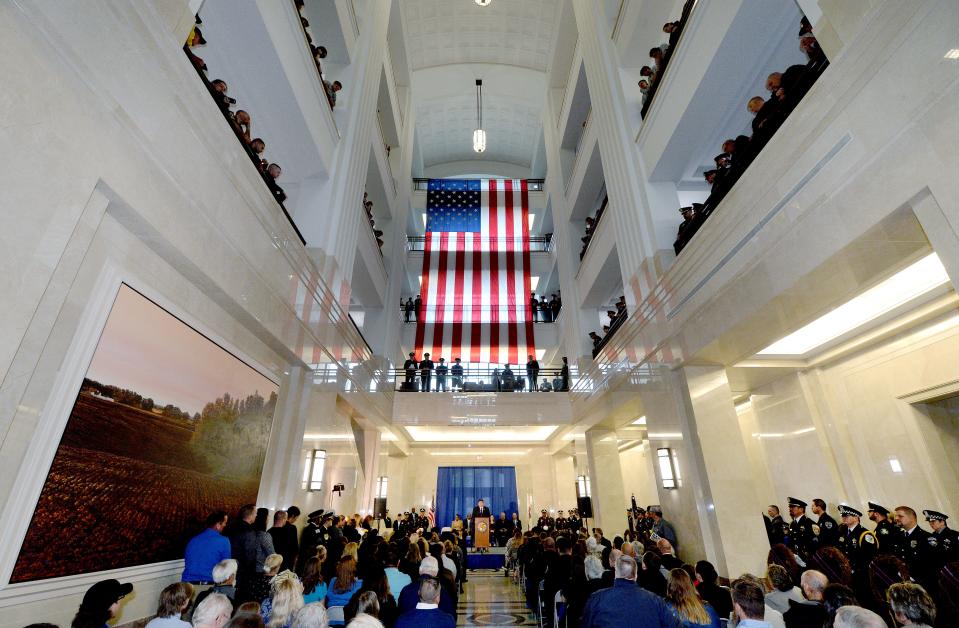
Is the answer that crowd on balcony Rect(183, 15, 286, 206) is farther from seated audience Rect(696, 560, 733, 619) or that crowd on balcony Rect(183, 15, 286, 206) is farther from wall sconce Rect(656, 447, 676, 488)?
wall sconce Rect(656, 447, 676, 488)

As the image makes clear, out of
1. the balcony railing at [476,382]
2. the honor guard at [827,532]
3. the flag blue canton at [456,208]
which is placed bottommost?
the honor guard at [827,532]

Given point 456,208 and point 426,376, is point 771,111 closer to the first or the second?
point 426,376

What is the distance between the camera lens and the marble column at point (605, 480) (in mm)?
12000

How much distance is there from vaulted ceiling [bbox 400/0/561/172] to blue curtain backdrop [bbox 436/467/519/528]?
50.0 feet

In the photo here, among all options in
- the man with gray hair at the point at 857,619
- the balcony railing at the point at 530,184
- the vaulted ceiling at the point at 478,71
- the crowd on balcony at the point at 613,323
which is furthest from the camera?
the balcony railing at the point at 530,184

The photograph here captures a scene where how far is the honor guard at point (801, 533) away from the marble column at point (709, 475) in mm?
962

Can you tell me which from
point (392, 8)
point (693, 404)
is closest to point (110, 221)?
point (693, 404)

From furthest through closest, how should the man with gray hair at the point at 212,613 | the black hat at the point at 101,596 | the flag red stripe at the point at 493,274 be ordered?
the flag red stripe at the point at 493,274
the black hat at the point at 101,596
the man with gray hair at the point at 212,613

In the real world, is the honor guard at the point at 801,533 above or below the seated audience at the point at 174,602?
above

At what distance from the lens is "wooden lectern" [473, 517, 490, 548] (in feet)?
52.4

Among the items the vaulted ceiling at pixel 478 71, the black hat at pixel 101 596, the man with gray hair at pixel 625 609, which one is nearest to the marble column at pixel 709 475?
the man with gray hair at pixel 625 609

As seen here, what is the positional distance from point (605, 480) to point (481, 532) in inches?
226

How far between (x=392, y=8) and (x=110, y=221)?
1451cm

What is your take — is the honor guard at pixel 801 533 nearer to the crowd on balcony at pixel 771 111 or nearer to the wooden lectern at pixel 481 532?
the crowd on balcony at pixel 771 111
